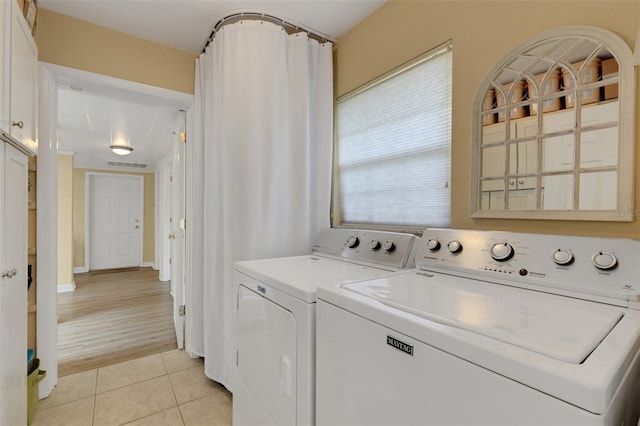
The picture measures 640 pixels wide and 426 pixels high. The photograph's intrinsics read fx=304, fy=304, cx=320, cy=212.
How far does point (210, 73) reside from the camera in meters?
2.09

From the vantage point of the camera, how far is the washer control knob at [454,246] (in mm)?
1150

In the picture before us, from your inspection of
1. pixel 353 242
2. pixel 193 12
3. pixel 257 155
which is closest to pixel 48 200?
pixel 257 155

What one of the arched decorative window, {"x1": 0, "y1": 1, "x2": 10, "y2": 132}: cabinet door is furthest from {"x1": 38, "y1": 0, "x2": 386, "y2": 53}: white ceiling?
the arched decorative window

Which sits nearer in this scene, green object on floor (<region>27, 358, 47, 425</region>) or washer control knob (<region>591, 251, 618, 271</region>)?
washer control knob (<region>591, 251, 618, 271</region>)

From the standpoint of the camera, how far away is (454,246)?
117 cm

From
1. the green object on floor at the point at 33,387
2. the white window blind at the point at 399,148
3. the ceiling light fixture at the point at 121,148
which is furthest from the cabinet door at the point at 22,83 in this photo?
the ceiling light fixture at the point at 121,148

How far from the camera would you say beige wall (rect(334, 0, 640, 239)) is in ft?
3.27

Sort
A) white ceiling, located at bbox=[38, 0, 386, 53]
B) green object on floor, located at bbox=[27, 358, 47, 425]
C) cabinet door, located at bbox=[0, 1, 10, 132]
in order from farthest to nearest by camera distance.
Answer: white ceiling, located at bbox=[38, 0, 386, 53]
green object on floor, located at bbox=[27, 358, 47, 425]
cabinet door, located at bbox=[0, 1, 10, 132]

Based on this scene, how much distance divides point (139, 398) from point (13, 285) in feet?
3.56

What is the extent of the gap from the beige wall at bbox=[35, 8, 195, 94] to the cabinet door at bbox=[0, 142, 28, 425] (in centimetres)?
94

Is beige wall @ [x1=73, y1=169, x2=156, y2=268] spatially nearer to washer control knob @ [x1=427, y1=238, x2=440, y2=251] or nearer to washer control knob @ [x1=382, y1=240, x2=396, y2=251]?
washer control knob @ [x1=382, y1=240, x2=396, y2=251]

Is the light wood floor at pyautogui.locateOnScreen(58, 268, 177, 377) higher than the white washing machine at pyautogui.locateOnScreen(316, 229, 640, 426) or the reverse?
the reverse

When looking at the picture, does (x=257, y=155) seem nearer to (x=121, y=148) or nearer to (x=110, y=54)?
(x=110, y=54)

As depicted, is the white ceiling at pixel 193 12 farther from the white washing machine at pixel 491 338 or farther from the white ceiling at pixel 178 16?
the white washing machine at pixel 491 338
